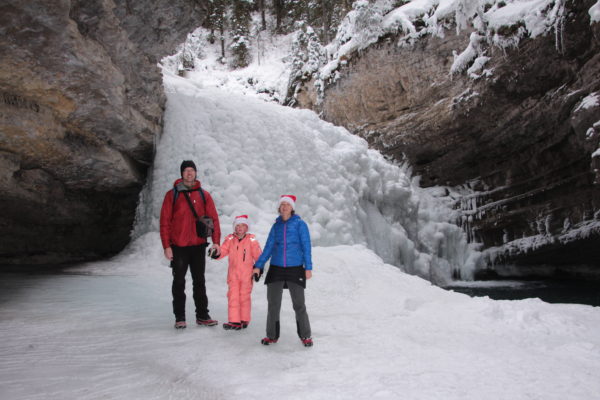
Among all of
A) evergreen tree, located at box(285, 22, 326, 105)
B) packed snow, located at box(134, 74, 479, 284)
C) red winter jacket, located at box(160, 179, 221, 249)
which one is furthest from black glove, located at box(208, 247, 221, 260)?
evergreen tree, located at box(285, 22, 326, 105)

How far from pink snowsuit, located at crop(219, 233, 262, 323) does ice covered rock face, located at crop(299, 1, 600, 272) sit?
31.2ft

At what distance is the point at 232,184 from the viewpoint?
8.05 m

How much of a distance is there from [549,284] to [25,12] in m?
14.4

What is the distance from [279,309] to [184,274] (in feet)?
3.32

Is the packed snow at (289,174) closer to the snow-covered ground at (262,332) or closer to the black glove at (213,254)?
the snow-covered ground at (262,332)

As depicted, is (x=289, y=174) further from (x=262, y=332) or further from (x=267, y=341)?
(x=267, y=341)

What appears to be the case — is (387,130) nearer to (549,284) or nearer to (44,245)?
(549,284)

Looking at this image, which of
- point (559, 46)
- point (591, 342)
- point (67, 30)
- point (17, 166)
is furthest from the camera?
point (559, 46)

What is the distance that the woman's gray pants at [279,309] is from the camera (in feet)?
10.5

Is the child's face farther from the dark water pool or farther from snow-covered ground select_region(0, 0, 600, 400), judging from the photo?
the dark water pool

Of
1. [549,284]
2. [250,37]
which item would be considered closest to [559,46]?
[549,284]

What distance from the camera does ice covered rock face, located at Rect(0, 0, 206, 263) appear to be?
4.95m

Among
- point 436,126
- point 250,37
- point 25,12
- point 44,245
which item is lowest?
point 44,245

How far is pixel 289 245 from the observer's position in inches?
133
